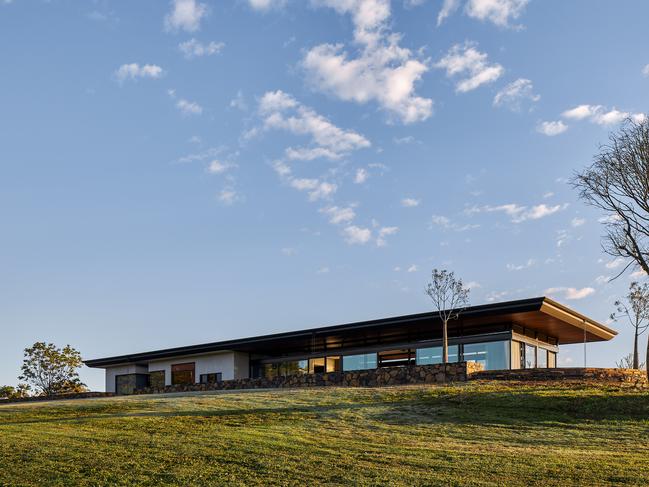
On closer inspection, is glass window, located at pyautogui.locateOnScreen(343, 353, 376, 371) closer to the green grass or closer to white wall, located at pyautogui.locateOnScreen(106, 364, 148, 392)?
the green grass

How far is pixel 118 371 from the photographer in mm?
50406

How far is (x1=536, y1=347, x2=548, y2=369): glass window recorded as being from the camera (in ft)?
123

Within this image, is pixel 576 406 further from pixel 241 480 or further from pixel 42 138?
pixel 42 138

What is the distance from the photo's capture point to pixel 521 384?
82.5ft

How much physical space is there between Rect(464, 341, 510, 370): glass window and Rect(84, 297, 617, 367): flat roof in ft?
4.58

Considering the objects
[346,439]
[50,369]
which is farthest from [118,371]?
[346,439]

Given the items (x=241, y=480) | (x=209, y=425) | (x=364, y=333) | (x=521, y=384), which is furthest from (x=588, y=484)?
(x=364, y=333)

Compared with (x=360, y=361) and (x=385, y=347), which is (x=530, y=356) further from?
(x=360, y=361)

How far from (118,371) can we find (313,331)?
19.9 m

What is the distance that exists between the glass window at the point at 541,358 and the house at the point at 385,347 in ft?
0.19

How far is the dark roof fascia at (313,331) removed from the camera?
31405mm

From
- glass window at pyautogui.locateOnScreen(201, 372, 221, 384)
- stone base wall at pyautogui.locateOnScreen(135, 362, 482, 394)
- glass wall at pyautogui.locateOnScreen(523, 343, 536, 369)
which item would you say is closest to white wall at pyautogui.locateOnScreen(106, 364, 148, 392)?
glass window at pyautogui.locateOnScreen(201, 372, 221, 384)

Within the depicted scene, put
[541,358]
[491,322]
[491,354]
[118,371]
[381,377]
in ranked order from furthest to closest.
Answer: [118,371] → [541,358] → [491,322] → [491,354] → [381,377]

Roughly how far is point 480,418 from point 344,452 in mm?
6770
